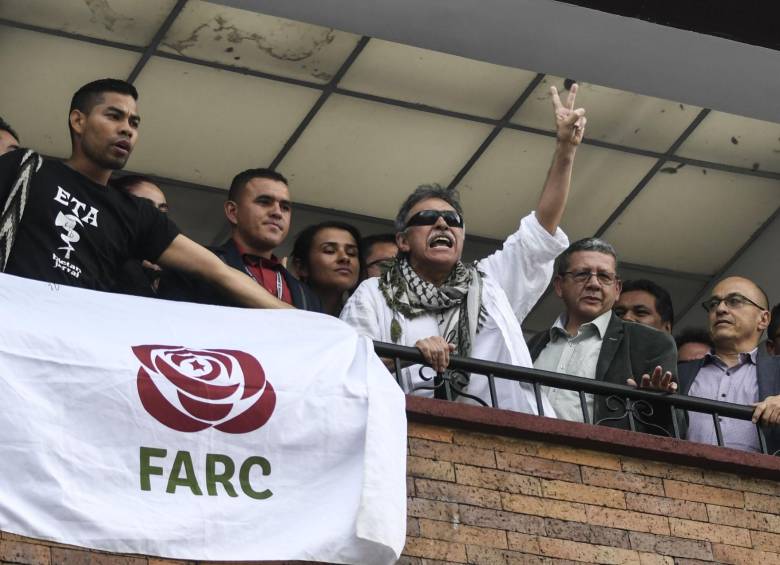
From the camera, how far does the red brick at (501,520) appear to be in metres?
9.17

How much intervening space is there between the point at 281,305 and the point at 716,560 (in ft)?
7.81

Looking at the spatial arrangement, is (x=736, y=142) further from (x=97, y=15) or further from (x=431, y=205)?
(x=431, y=205)

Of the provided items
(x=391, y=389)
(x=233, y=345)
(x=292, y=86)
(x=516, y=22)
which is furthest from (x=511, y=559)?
(x=292, y=86)

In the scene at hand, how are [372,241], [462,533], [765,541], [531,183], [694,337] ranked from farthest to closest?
[531,183] → [694,337] → [372,241] → [765,541] → [462,533]

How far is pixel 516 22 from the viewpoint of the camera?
1257cm

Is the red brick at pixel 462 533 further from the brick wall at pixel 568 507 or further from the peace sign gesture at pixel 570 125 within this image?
the peace sign gesture at pixel 570 125

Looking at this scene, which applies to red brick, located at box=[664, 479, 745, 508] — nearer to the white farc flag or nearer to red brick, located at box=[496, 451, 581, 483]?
red brick, located at box=[496, 451, 581, 483]

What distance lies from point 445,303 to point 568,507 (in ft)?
3.66

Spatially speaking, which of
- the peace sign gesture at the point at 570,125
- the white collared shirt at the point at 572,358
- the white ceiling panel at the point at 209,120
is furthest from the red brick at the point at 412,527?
the white ceiling panel at the point at 209,120

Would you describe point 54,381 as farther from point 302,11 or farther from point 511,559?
point 302,11

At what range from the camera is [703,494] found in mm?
9766

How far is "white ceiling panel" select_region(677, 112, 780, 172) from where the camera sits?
14.2 metres

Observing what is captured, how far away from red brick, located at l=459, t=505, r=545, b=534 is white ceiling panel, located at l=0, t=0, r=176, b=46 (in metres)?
4.93

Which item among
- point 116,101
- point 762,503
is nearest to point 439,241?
point 116,101
